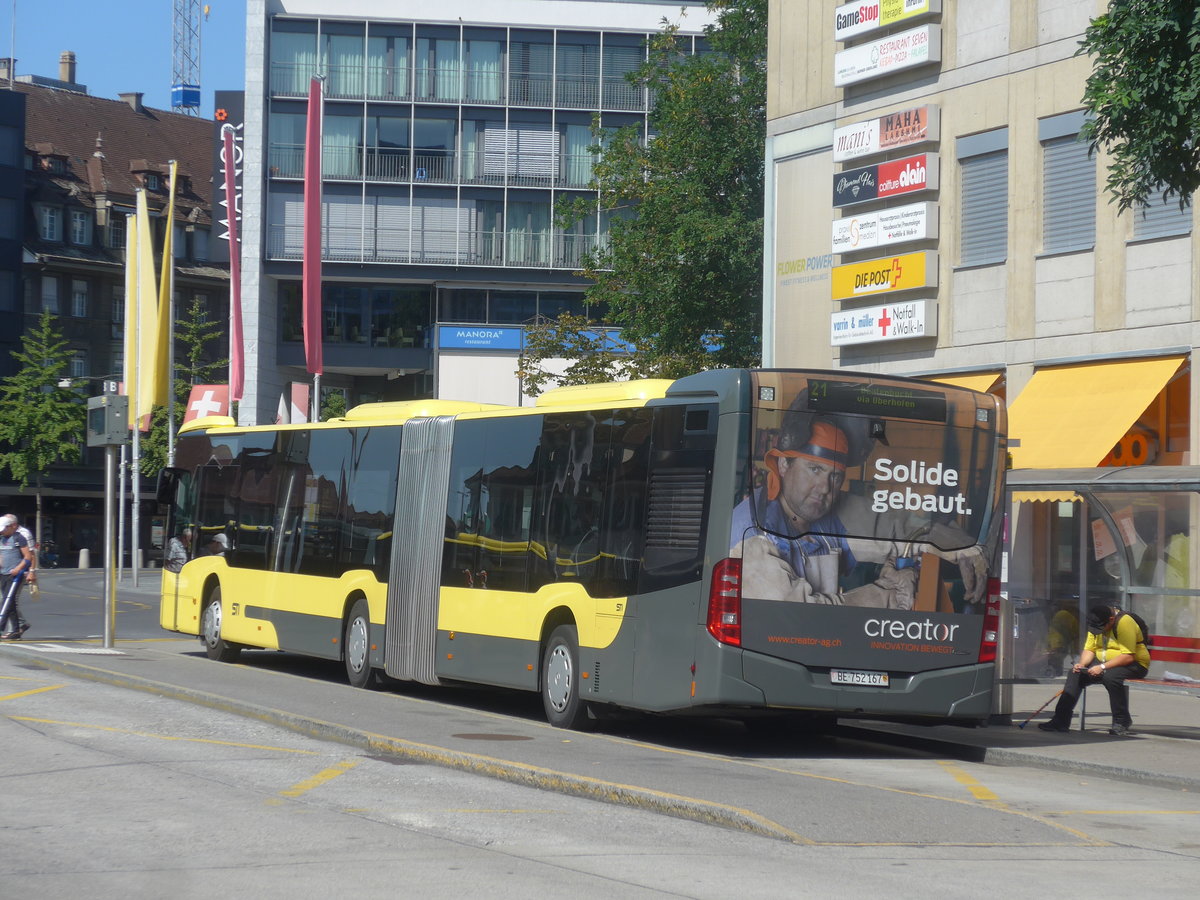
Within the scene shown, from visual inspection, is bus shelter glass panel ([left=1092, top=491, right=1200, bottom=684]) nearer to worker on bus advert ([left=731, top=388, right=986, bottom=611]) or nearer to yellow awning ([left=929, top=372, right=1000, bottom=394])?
worker on bus advert ([left=731, top=388, right=986, bottom=611])

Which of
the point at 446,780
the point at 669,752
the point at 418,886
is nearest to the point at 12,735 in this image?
the point at 446,780

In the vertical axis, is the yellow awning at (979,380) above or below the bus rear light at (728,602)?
above

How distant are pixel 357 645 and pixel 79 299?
226 ft

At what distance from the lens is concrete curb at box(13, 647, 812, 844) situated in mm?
9258

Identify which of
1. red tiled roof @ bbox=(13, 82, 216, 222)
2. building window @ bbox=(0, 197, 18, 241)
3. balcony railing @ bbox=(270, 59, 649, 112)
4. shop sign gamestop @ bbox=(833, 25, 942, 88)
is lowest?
shop sign gamestop @ bbox=(833, 25, 942, 88)

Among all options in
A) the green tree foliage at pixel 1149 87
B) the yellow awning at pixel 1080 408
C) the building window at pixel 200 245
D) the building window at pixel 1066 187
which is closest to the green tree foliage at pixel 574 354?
the building window at pixel 1066 187

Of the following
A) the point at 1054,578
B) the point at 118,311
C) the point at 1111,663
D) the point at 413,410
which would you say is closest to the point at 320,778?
the point at 1111,663

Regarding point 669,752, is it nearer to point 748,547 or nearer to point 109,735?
point 748,547

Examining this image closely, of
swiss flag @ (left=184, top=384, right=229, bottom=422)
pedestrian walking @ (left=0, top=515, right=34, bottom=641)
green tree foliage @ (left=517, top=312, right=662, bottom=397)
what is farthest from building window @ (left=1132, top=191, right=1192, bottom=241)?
swiss flag @ (left=184, top=384, right=229, bottom=422)

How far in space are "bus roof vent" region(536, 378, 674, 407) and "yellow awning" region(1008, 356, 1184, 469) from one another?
832 cm

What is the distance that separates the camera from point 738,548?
13.1m

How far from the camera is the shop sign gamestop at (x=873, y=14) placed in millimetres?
26652

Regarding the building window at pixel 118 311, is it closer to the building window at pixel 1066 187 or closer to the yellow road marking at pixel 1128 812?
the building window at pixel 1066 187

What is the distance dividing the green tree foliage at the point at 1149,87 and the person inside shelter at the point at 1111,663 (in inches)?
150
